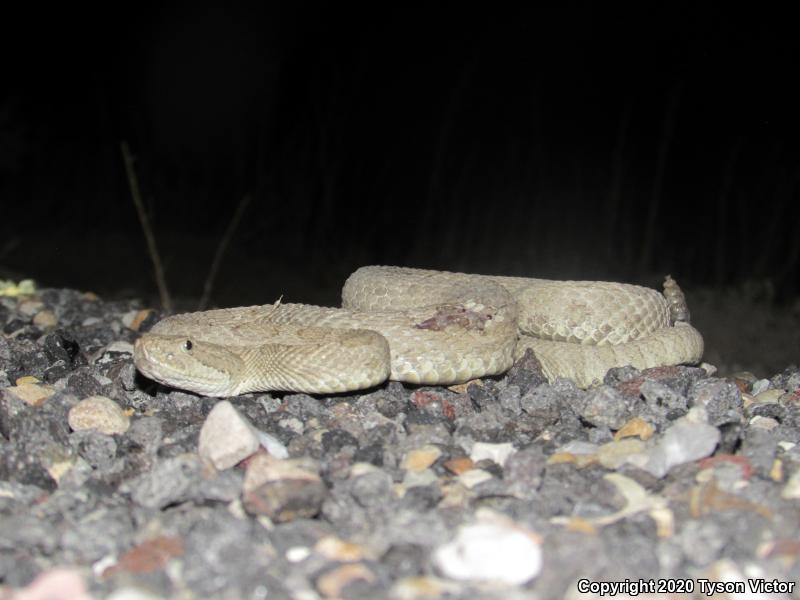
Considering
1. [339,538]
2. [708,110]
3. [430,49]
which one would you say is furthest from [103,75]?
[339,538]

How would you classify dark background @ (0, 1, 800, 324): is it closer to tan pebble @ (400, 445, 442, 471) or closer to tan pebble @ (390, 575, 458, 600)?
tan pebble @ (400, 445, 442, 471)

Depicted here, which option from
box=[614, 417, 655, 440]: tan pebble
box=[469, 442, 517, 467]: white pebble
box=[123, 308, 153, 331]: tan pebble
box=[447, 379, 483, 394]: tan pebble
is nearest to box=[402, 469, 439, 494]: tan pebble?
box=[469, 442, 517, 467]: white pebble

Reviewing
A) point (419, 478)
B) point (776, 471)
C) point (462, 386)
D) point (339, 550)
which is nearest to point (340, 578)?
point (339, 550)

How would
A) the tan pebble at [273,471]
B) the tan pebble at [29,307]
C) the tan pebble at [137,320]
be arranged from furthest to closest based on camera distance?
1. the tan pebble at [29,307]
2. the tan pebble at [137,320]
3. the tan pebble at [273,471]

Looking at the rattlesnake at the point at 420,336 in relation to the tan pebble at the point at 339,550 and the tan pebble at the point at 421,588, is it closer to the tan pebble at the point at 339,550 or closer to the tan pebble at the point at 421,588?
the tan pebble at the point at 339,550

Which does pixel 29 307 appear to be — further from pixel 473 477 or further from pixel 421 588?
pixel 421 588

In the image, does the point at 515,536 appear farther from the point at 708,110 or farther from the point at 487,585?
the point at 708,110

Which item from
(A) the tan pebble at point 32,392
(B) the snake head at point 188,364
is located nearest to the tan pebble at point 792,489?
(B) the snake head at point 188,364
